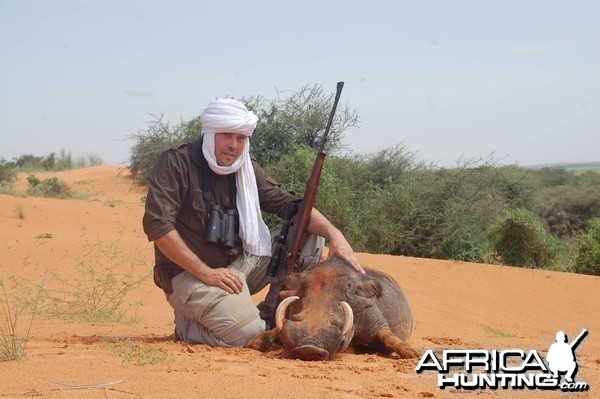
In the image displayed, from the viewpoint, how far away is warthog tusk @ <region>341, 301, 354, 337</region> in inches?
213

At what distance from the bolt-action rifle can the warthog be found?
463mm

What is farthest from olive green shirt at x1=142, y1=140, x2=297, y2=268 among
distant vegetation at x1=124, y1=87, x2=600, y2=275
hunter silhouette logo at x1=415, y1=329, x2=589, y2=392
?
distant vegetation at x1=124, y1=87, x2=600, y2=275

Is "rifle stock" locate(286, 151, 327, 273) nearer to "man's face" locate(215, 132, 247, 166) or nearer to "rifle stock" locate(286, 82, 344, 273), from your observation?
"rifle stock" locate(286, 82, 344, 273)

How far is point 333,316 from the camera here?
545 centimetres

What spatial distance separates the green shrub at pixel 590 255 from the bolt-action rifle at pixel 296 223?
7.64m

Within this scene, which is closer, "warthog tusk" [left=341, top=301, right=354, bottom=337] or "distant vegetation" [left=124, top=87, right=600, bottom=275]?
"warthog tusk" [left=341, top=301, right=354, bottom=337]

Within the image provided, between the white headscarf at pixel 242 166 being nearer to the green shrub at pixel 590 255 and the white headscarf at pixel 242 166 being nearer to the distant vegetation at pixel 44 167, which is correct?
the green shrub at pixel 590 255

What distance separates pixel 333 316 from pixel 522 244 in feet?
28.4

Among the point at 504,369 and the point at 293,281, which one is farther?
the point at 293,281

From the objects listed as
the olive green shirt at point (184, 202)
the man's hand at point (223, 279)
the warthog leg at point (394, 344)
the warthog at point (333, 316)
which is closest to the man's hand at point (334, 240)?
the warthog at point (333, 316)

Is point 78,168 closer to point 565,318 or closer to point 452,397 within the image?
point 565,318

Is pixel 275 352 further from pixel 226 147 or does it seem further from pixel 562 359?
pixel 562 359

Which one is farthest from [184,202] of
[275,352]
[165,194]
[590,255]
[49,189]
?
[49,189]

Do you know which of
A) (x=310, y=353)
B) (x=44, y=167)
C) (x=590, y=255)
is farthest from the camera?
(x=44, y=167)
